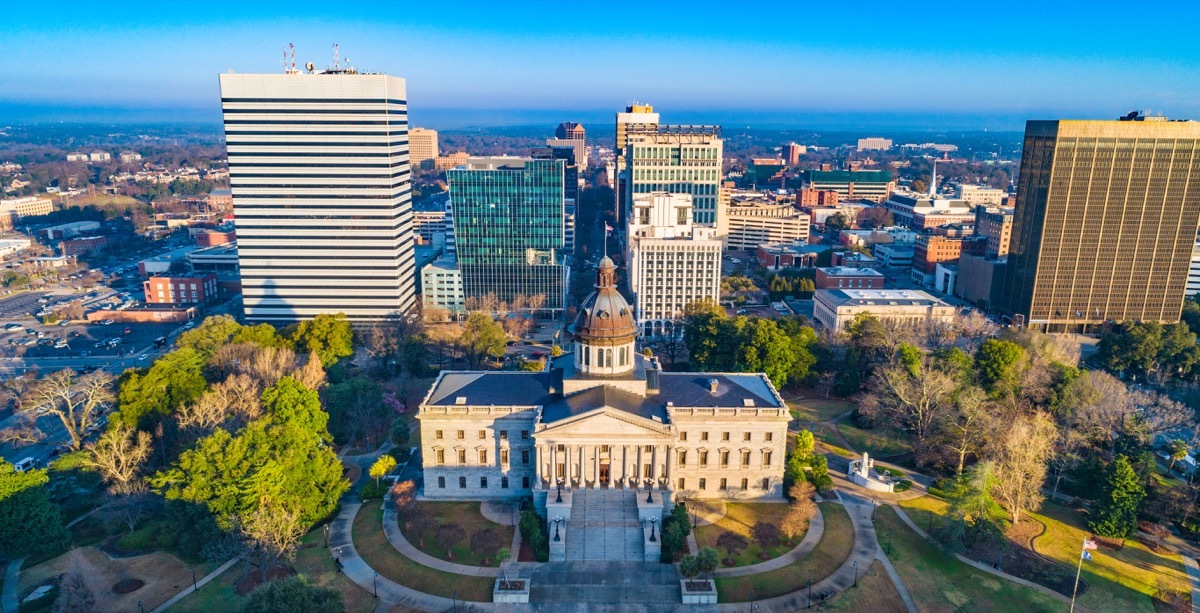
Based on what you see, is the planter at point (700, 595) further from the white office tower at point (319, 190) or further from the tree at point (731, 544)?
the white office tower at point (319, 190)

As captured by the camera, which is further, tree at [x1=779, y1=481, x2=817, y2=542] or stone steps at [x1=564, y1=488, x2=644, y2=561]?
tree at [x1=779, y1=481, x2=817, y2=542]

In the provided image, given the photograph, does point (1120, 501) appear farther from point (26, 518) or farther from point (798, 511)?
point (26, 518)

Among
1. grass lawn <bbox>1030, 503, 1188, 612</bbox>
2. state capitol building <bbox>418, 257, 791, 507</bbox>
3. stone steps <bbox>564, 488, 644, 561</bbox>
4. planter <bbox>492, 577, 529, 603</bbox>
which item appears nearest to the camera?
grass lawn <bbox>1030, 503, 1188, 612</bbox>

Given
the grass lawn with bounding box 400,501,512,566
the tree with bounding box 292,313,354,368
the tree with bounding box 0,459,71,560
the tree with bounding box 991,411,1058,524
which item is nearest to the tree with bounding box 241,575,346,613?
the grass lawn with bounding box 400,501,512,566

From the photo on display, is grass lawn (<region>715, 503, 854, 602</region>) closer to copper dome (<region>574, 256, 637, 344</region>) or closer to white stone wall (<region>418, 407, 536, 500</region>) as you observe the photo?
white stone wall (<region>418, 407, 536, 500</region>)

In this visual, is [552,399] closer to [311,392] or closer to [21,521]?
[311,392]

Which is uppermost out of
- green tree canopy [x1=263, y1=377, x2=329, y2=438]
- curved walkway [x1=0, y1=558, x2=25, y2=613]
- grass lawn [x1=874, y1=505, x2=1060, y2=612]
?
green tree canopy [x1=263, y1=377, x2=329, y2=438]

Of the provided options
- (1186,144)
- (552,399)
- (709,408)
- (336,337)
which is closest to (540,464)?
(552,399)
